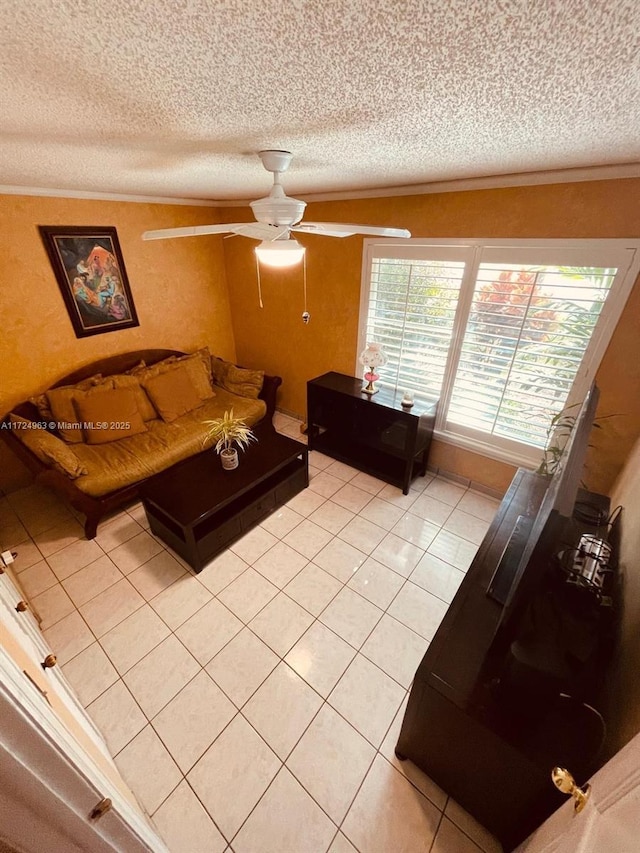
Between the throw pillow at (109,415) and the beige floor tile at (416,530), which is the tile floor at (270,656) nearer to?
the beige floor tile at (416,530)

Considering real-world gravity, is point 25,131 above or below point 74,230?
above

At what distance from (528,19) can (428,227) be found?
6.87 ft

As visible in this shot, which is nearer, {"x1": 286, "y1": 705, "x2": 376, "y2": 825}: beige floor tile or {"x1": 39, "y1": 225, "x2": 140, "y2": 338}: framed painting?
{"x1": 286, "y1": 705, "x2": 376, "y2": 825}: beige floor tile

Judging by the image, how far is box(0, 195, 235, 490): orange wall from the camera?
102 inches

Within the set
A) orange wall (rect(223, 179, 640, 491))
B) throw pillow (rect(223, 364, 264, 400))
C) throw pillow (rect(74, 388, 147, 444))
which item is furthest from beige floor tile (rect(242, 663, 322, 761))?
throw pillow (rect(223, 364, 264, 400))

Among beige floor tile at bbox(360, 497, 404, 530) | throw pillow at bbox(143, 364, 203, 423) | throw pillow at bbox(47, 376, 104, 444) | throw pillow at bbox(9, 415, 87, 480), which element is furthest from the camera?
throw pillow at bbox(143, 364, 203, 423)

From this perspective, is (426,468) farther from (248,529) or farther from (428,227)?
(428,227)

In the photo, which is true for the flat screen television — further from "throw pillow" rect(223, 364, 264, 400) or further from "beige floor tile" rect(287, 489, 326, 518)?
"throw pillow" rect(223, 364, 264, 400)

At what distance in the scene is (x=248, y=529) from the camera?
2568mm

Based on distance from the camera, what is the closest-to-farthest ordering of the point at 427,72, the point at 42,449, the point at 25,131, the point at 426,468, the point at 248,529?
the point at 427,72
the point at 25,131
the point at 42,449
the point at 248,529
the point at 426,468

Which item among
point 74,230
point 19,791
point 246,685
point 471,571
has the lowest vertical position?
point 246,685

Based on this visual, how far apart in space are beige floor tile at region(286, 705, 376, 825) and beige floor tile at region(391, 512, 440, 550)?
123 centimetres

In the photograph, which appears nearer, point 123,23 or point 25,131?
point 123,23

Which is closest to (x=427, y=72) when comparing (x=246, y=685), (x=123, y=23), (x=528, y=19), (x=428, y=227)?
(x=528, y=19)
